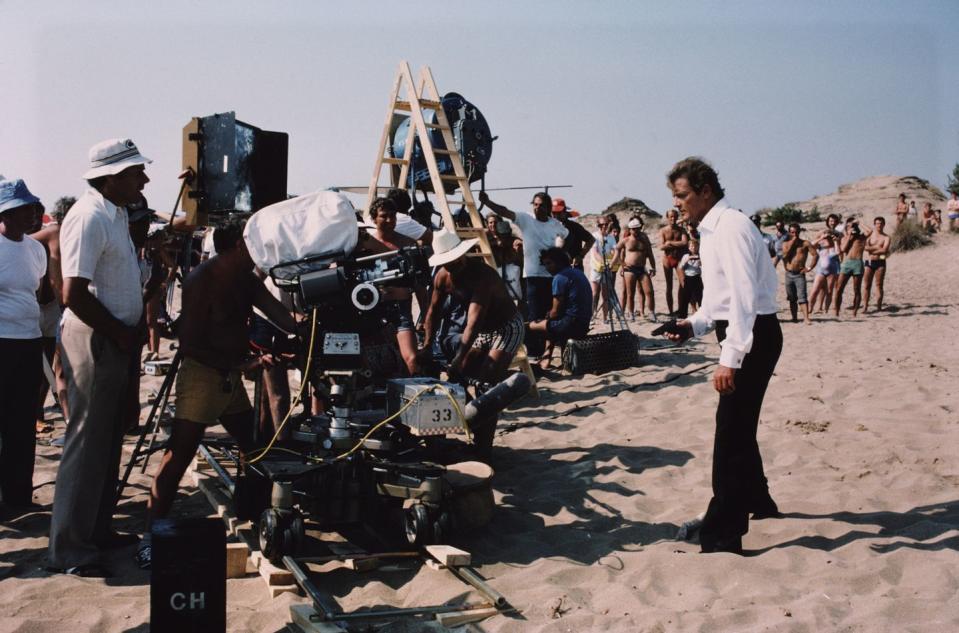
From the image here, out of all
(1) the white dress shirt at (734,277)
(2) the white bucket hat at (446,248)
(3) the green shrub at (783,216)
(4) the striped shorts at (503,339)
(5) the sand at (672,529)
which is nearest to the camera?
(5) the sand at (672,529)

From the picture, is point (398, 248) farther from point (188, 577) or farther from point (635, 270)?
point (635, 270)

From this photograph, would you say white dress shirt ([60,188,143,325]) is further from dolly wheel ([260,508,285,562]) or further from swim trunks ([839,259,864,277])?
swim trunks ([839,259,864,277])

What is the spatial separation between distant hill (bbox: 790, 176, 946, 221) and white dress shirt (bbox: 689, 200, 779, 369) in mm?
34256

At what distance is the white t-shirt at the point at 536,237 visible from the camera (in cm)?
1070

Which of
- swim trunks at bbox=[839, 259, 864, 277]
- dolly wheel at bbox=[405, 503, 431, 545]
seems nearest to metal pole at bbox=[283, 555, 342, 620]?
dolly wheel at bbox=[405, 503, 431, 545]

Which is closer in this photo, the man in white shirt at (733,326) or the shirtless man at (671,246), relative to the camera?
the man in white shirt at (733,326)

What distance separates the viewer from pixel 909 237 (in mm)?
26391

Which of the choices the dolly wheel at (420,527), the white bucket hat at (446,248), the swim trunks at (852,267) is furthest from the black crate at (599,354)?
the swim trunks at (852,267)

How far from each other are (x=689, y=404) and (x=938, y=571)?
13.4ft

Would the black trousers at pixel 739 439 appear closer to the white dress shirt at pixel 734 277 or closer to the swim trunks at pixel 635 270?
the white dress shirt at pixel 734 277

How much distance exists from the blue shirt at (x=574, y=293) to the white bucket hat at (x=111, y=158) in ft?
18.1

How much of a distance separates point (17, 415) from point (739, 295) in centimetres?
438

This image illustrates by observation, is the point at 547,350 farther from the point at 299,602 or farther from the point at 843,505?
the point at 299,602

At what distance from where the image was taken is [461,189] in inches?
386
